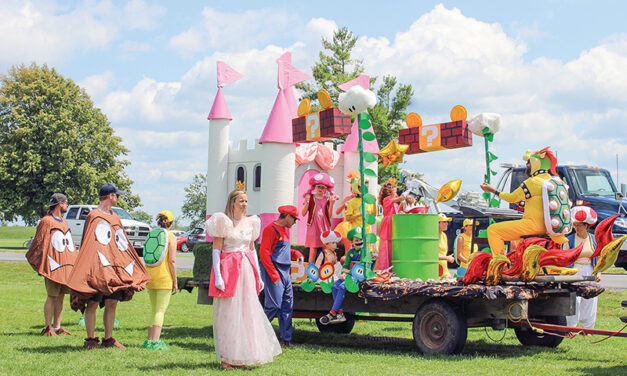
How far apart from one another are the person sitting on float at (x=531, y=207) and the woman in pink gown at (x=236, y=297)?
2.81 metres

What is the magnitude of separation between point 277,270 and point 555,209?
3.16 m

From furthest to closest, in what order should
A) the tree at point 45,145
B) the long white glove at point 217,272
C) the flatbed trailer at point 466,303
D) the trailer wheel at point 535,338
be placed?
the tree at point 45,145 → the trailer wheel at point 535,338 → the flatbed trailer at point 466,303 → the long white glove at point 217,272

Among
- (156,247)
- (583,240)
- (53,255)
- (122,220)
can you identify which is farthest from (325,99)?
(122,220)

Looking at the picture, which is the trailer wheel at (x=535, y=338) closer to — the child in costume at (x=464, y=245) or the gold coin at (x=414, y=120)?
the child in costume at (x=464, y=245)

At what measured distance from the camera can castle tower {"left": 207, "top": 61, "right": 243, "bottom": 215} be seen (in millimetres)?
25397

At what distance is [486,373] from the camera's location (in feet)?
21.7

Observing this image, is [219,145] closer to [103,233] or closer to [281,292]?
[281,292]

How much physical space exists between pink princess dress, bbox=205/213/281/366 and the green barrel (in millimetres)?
2325

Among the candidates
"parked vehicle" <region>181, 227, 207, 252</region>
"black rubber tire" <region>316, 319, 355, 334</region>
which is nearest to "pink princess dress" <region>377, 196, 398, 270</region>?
"black rubber tire" <region>316, 319, 355, 334</region>

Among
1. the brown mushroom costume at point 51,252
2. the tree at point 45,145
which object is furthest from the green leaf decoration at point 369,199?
the tree at point 45,145

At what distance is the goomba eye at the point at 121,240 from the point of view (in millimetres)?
7691

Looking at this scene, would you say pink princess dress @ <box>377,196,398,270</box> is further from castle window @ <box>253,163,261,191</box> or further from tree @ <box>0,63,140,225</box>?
tree @ <box>0,63,140,225</box>

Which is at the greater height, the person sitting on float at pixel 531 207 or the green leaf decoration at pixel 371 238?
the person sitting on float at pixel 531 207

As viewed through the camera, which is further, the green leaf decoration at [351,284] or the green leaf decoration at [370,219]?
the green leaf decoration at [370,219]
